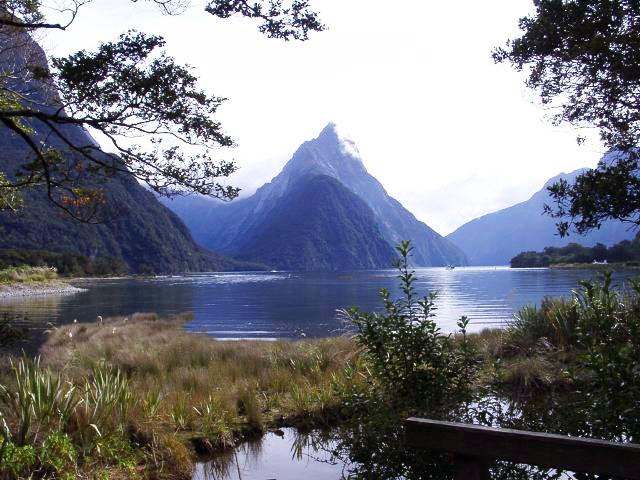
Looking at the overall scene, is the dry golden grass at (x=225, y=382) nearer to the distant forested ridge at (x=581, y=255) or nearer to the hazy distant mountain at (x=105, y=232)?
the distant forested ridge at (x=581, y=255)

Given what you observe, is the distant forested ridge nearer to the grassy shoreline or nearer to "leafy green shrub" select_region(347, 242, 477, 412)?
the grassy shoreline

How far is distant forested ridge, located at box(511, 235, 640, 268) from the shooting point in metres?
86.9

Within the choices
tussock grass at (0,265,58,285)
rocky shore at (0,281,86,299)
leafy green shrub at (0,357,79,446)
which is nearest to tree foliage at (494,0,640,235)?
leafy green shrub at (0,357,79,446)

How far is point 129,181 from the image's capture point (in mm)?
8469

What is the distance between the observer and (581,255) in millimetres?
A: 109250

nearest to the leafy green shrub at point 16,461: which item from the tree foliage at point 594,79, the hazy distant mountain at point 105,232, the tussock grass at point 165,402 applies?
the tussock grass at point 165,402

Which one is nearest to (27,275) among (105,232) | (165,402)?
(165,402)

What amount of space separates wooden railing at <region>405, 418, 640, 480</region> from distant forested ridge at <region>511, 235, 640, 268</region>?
208 feet

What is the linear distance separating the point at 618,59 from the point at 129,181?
705 cm

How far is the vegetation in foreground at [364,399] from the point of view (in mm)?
4387

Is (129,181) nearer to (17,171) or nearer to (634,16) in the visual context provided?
(17,171)

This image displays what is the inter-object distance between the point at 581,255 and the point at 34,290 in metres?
94.9

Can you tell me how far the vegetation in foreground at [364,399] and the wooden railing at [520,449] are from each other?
1.61m

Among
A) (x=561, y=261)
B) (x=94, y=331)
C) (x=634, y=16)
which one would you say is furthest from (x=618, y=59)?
(x=561, y=261)
